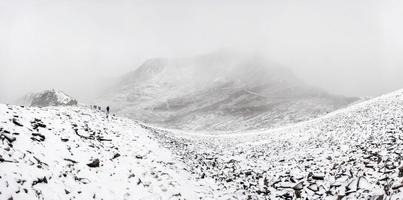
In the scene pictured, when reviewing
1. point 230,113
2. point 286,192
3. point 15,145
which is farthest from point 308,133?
point 230,113

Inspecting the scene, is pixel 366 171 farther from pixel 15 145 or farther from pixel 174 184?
pixel 15 145

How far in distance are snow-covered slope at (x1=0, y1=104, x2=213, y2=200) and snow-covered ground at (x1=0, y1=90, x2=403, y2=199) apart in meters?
0.05

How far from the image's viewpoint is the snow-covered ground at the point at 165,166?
15538 millimetres

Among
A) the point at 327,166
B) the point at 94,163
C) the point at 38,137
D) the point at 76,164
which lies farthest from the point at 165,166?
the point at 327,166

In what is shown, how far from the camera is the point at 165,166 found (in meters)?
22.3

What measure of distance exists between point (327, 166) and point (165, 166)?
36.9ft

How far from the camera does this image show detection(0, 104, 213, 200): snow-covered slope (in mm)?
14781

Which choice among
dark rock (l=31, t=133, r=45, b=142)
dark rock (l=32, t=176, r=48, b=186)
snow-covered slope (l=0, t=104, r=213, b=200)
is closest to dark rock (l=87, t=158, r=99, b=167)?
snow-covered slope (l=0, t=104, r=213, b=200)

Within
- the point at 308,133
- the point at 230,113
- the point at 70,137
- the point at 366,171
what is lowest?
the point at 230,113

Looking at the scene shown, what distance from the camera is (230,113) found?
18438 centimetres

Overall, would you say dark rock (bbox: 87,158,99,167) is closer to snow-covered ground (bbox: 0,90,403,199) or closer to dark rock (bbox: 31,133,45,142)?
snow-covered ground (bbox: 0,90,403,199)

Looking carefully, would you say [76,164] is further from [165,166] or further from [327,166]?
[327,166]

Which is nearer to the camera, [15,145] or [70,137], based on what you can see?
[15,145]

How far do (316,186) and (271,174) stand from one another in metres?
5.34
